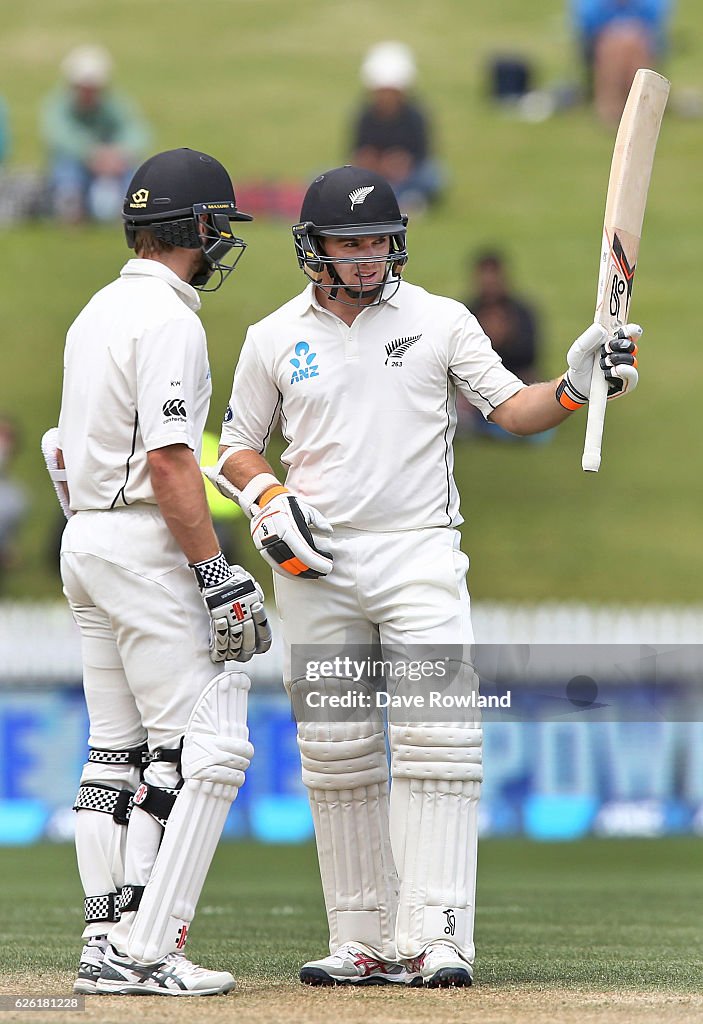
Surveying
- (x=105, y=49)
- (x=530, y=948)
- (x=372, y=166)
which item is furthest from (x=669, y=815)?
(x=105, y=49)

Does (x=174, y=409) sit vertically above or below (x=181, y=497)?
above

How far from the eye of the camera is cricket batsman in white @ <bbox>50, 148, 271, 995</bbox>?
4.26 meters

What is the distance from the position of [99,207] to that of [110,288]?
14941 mm

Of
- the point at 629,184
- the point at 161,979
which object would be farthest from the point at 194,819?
the point at 629,184

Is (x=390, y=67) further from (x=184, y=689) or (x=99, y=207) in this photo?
(x=184, y=689)

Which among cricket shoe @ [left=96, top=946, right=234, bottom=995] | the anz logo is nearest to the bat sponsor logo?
the anz logo

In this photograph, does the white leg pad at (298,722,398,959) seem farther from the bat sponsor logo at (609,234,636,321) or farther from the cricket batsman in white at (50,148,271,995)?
the bat sponsor logo at (609,234,636,321)

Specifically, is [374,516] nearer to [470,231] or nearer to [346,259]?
[346,259]

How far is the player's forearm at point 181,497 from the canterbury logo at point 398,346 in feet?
2.16

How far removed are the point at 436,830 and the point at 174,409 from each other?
50.9 inches

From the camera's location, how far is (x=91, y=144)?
18.4 metres

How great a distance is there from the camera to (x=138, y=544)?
438 centimetres

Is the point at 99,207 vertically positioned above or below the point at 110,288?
above

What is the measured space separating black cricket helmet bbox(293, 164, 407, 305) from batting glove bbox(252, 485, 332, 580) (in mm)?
615
